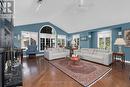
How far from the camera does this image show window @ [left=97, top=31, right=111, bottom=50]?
7.55m

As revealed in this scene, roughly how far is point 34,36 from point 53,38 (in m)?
1.94

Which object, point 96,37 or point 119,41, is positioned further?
point 96,37

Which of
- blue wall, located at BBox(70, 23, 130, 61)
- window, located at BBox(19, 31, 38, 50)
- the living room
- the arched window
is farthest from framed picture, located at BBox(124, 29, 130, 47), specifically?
window, located at BBox(19, 31, 38, 50)

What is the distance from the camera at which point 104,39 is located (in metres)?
7.89

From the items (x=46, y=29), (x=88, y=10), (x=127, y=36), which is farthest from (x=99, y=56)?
(x=46, y=29)

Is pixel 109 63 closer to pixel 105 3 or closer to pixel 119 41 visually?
pixel 119 41

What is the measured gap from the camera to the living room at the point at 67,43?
323 cm

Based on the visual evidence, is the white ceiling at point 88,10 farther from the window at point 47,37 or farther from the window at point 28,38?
the window at point 47,37

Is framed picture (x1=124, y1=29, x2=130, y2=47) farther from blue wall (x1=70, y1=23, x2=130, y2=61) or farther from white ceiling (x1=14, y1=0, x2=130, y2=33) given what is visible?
white ceiling (x1=14, y1=0, x2=130, y2=33)

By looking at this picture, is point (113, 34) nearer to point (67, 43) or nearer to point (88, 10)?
point (88, 10)

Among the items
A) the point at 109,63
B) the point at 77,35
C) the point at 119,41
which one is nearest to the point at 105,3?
the point at 119,41

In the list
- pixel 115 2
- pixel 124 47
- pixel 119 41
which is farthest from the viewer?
pixel 124 47

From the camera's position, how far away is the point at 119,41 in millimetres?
5242

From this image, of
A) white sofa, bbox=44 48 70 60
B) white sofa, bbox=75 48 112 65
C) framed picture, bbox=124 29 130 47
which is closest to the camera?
white sofa, bbox=75 48 112 65
